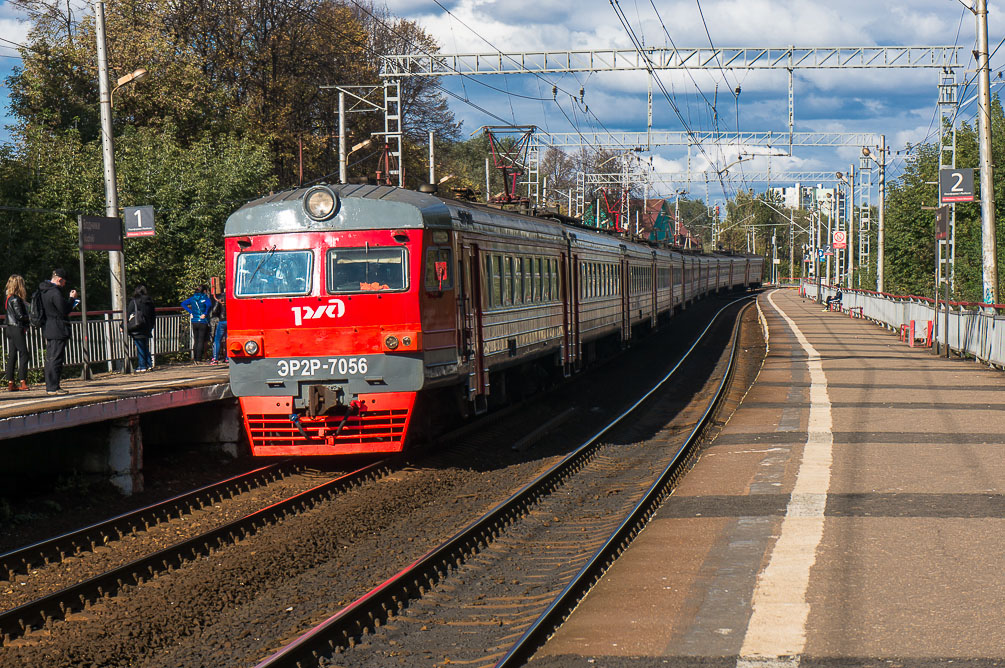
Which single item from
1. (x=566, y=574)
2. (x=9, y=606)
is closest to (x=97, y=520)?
(x=9, y=606)

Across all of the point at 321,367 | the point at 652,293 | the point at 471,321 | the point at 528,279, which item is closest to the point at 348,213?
the point at 321,367

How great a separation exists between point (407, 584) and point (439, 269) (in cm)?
520

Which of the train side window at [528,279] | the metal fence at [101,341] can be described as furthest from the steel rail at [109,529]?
the metal fence at [101,341]

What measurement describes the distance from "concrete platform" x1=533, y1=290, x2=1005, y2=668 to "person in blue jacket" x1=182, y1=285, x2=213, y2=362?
419 inches

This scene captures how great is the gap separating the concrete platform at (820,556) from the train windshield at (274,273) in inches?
185

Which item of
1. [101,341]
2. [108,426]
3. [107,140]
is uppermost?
[107,140]

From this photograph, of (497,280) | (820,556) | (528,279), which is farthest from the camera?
(528,279)

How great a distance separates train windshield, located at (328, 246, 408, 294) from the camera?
11.7 m

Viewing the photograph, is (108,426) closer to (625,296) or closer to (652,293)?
(625,296)

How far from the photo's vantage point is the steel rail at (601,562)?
241 inches

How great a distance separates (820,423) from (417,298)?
20.8 ft

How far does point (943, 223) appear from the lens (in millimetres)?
23547

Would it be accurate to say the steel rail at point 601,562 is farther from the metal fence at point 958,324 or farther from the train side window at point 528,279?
the metal fence at point 958,324

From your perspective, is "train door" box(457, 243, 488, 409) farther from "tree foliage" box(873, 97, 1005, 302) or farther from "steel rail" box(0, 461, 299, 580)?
"tree foliage" box(873, 97, 1005, 302)
